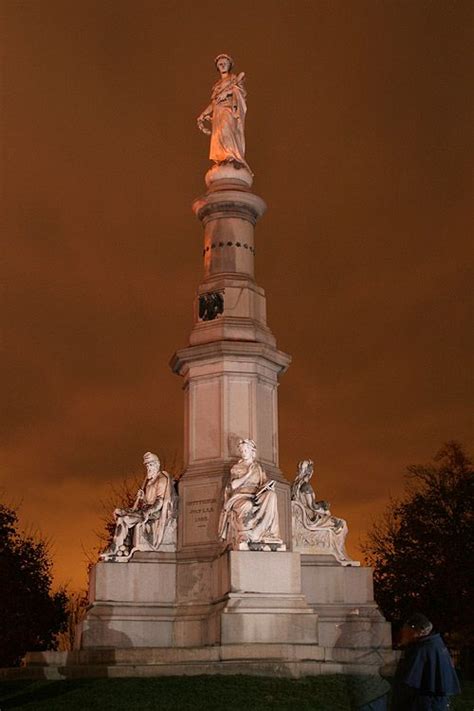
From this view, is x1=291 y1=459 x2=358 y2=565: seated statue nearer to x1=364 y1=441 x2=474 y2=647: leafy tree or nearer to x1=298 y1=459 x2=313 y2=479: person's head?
x1=298 y1=459 x2=313 y2=479: person's head

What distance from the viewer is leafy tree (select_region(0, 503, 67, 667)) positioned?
136ft

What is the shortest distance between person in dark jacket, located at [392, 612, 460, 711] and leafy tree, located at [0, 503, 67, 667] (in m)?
33.7

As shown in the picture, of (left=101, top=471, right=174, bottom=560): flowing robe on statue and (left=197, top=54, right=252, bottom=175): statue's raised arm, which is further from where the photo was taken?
(left=197, top=54, right=252, bottom=175): statue's raised arm

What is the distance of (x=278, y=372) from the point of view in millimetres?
25094

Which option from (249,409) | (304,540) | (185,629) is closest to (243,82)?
(249,409)

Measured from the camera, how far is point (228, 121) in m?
27.0

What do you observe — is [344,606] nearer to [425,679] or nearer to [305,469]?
[305,469]

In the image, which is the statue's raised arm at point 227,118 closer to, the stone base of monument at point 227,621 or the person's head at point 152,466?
the person's head at point 152,466

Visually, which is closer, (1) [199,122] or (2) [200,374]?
(2) [200,374]

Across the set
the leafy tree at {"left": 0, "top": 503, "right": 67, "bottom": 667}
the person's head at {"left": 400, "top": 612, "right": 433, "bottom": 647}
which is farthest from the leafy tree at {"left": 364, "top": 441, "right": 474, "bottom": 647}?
the person's head at {"left": 400, "top": 612, "right": 433, "bottom": 647}

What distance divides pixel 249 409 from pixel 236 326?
2.24 metres

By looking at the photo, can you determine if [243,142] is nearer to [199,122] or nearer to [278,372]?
[199,122]

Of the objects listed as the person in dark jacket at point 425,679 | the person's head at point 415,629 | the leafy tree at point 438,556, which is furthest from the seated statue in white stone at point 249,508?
the leafy tree at point 438,556

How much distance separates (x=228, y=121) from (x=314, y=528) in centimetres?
1119
